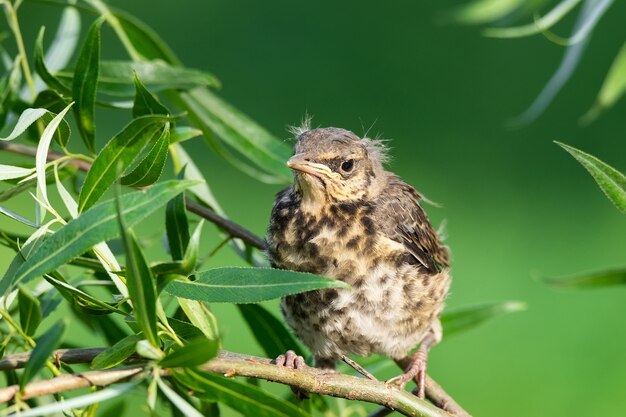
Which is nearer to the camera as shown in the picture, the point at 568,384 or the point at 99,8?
the point at 99,8

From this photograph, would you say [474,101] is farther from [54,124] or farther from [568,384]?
[54,124]

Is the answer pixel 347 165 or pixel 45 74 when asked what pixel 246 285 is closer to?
pixel 45 74

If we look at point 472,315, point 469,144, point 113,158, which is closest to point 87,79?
point 113,158

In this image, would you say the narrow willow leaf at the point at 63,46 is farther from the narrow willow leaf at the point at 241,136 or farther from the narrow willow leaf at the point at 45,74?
the narrow willow leaf at the point at 45,74

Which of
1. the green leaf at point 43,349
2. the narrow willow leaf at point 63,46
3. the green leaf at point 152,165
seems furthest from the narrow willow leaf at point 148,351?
the narrow willow leaf at point 63,46

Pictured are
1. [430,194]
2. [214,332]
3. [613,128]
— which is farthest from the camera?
[613,128]

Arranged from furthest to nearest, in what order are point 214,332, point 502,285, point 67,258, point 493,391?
point 502,285, point 493,391, point 214,332, point 67,258

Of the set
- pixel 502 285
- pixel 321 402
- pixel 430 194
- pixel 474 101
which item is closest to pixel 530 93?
pixel 474 101

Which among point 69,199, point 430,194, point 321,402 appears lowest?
point 321,402
